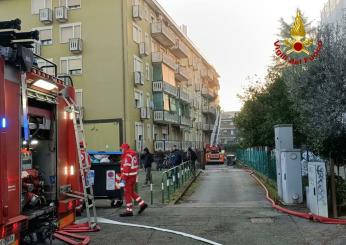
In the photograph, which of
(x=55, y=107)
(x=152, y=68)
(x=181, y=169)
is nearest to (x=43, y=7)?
(x=152, y=68)

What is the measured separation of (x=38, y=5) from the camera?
1447 inches

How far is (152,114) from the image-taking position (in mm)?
42031

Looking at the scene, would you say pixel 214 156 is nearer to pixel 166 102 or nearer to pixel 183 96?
pixel 183 96

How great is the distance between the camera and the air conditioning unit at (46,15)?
117ft

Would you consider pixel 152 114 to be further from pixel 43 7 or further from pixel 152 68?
pixel 43 7

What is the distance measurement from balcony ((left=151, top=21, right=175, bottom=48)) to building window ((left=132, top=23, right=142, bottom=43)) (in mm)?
3587

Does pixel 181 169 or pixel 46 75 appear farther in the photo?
pixel 181 169

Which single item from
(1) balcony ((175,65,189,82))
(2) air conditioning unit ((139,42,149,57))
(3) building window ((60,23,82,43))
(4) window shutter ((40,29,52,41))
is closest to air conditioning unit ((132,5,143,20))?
(2) air conditioning unit ((139,42,149,57))

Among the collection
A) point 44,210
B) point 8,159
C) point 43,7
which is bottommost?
point 44,210

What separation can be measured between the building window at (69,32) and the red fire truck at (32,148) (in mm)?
27207

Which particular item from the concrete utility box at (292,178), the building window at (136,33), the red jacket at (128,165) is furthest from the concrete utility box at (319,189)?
the building window at (136,33)

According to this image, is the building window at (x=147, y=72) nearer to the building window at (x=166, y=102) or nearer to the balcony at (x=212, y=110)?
the building window at (x=166, y=102)

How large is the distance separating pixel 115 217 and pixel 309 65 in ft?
20.2

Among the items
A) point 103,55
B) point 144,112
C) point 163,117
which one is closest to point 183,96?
point 163,117
